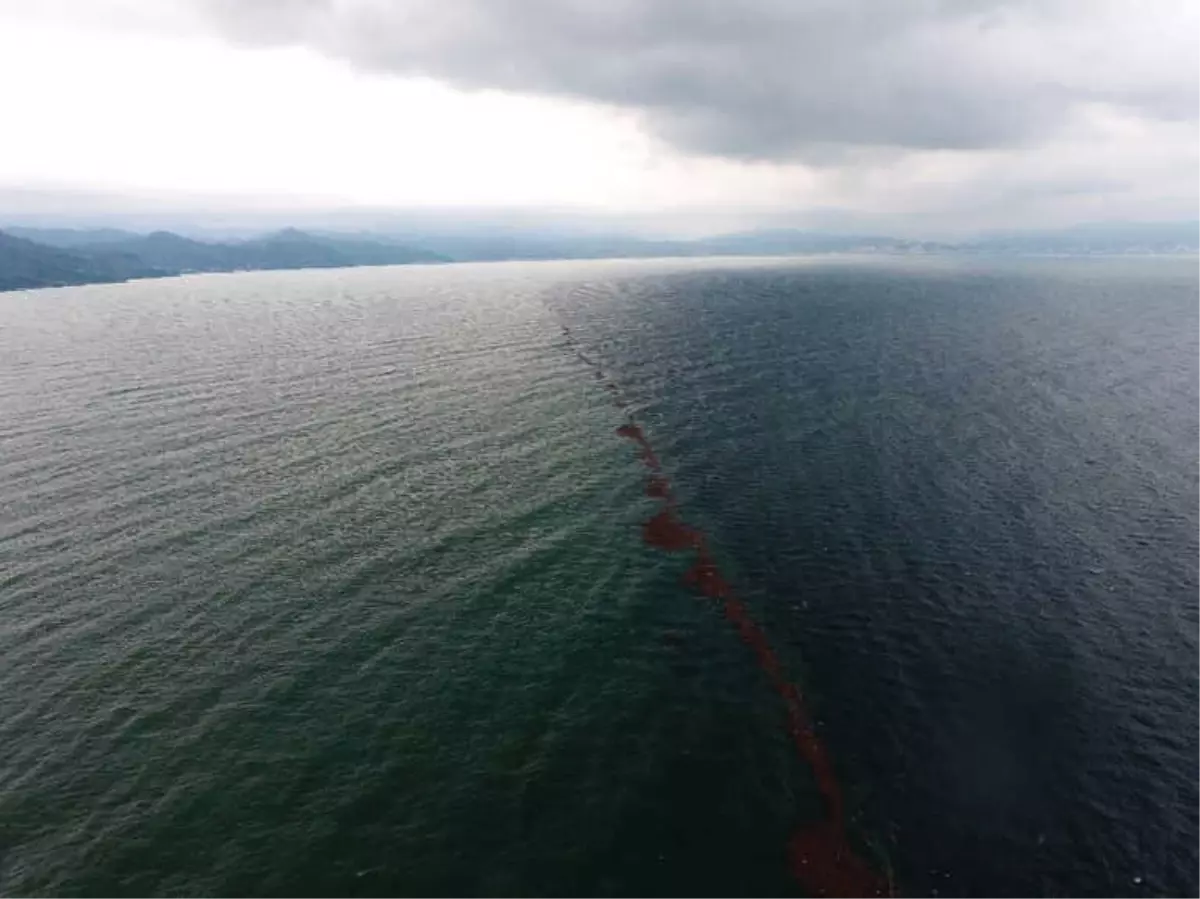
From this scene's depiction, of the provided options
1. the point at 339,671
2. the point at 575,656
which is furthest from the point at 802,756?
the point at 339,671

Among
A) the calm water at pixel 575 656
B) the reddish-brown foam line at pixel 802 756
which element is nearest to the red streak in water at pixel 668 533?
the reddish-brown foam line at pixel 802 756

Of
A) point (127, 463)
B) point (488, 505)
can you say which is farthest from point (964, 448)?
point (127, 463)

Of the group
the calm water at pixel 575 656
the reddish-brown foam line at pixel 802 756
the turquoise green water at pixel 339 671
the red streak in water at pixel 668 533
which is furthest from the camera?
the red streak in water at pixel 668 533

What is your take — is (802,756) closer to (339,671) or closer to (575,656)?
(575,656)

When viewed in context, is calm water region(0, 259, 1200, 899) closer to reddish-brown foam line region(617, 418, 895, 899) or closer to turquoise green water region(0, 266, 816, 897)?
turquoise green water region(0, 266, 816, 897)

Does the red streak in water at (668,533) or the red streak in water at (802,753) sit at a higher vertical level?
the red streak in water at (668,533)

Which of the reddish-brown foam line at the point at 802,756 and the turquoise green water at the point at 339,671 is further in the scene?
the turquoise green water at the point at 339,671

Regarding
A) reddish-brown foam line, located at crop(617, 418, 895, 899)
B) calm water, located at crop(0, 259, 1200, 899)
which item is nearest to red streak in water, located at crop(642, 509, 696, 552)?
reddish-brown foam line, located at crop(617, 418, 895, 899)

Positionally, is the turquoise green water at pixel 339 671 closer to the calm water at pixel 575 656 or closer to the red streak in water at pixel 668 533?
the calm water at pixel 575 656
